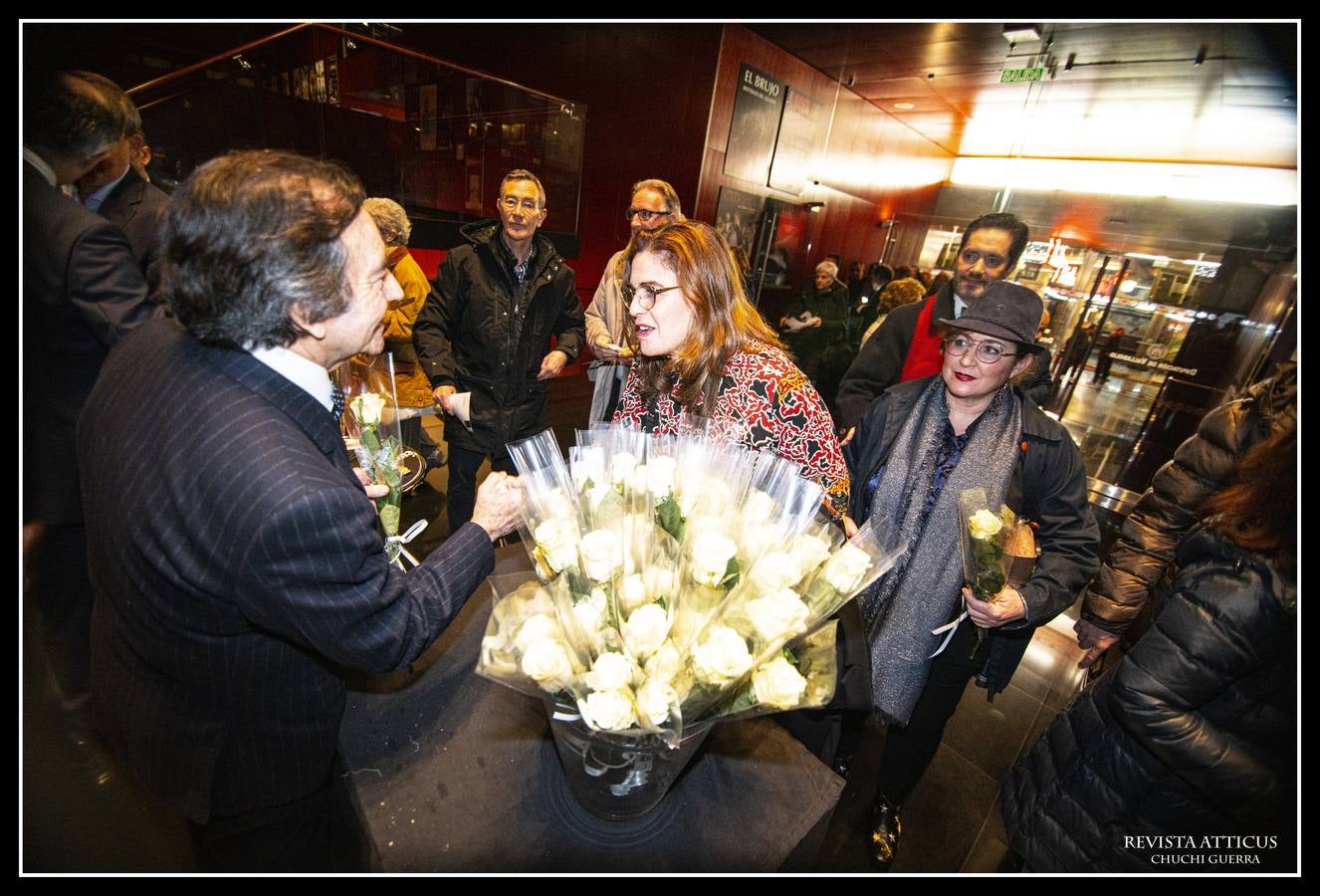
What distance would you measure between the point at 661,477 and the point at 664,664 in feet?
1.12

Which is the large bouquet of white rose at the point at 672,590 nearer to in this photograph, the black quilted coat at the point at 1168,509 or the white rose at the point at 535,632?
the white rose at the point at 535,632

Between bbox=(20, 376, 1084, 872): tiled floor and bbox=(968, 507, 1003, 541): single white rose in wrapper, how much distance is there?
89 cm

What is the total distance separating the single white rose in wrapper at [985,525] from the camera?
1382mm

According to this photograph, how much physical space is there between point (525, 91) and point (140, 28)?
2445 mm

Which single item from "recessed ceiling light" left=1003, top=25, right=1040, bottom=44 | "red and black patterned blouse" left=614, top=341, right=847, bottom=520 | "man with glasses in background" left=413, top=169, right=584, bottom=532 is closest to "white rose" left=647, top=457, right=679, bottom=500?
"red and black patterned blouse" left=614, top=341, right=847, bottom=520

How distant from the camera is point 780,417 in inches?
62.9

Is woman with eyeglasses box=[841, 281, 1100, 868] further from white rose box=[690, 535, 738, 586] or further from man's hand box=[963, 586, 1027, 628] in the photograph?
white rose box=[690, 535, 738, 586]

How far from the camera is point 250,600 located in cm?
86

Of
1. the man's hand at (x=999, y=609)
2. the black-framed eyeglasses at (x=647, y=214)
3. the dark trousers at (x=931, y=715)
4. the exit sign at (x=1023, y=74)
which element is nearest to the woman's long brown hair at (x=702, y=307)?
the man's hand at (x=999, y=609)

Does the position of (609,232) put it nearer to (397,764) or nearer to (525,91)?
(525,91)

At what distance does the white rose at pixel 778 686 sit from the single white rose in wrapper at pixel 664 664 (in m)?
0.13

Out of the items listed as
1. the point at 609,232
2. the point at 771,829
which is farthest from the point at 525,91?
the point at 771,829

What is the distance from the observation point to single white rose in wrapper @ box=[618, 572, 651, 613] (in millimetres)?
884

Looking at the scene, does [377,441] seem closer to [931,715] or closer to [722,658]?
[722,658]
